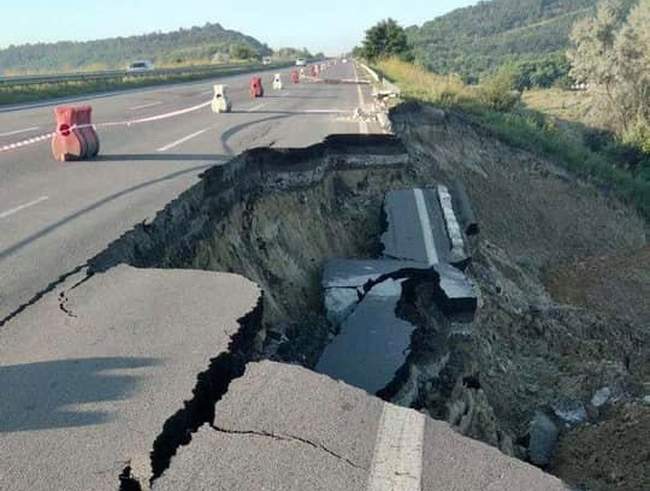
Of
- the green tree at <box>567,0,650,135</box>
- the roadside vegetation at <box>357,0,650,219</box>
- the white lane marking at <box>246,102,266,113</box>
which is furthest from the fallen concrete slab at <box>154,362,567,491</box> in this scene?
the green tree at <box>567,0,650,135</box>

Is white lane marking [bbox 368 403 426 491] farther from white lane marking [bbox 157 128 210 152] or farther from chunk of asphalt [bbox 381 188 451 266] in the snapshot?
white lane marking [bbox 157 128 210 152]

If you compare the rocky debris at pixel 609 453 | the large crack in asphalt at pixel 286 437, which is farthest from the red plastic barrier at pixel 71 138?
the large crack in asphalt at pixel 286 437

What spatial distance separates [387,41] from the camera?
Result: 54594 mm

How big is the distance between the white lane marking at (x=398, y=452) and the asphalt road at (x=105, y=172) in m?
2.93

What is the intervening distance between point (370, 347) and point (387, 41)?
5153 centimetres

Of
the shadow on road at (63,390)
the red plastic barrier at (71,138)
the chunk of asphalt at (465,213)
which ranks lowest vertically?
the chunk of asphalt at (465,213)

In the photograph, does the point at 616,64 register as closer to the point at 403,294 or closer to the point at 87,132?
the point at 87,132

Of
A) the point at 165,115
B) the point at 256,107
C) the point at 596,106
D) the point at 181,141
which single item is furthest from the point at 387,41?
the point at 181,141

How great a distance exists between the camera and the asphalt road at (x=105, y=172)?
19.7 feet

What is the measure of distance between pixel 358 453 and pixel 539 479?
83 centimetres

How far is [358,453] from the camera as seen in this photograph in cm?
325

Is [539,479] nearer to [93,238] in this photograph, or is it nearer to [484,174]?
[93,238]

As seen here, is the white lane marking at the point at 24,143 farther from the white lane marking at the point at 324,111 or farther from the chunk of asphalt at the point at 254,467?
the chunk of asphalt at the point at 254,467

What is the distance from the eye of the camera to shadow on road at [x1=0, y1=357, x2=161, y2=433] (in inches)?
138
